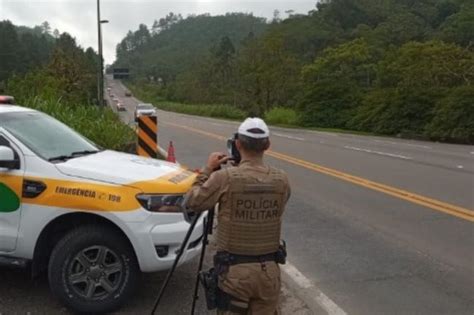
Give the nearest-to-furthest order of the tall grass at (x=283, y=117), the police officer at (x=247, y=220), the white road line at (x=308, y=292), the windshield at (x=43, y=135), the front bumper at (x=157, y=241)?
the police officer at (x=247, y=220)
the front bumper at (x=157, y=241)
the white road line at (x=308, y=292)
the windshield at (x=43, y=135)
the tall grass at (x=283, y=117)

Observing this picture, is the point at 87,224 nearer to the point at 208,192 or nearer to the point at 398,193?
the point at 208,192

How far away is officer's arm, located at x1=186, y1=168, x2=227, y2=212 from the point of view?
348 cm

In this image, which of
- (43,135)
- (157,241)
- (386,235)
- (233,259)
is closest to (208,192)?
(233,259)

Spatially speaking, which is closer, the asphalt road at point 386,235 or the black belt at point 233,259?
the black belt at point 233,259

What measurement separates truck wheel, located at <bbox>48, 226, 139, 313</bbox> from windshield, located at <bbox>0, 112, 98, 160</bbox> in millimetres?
876

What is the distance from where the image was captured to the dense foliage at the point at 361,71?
36.4 meters

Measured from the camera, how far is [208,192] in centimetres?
349

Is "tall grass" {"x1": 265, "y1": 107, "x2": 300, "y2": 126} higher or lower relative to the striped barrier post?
lower

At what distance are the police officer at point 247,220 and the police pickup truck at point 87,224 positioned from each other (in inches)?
59.9

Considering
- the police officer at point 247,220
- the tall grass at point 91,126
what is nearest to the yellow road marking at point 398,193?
the tall grass at point 91,126

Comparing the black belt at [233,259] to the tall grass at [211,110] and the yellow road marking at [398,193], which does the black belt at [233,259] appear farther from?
the tall grass at [211,110]

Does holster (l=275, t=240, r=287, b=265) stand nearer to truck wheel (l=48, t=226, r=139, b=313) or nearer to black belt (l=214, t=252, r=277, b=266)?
black belt (l=214, t=252, r=277, b=266)

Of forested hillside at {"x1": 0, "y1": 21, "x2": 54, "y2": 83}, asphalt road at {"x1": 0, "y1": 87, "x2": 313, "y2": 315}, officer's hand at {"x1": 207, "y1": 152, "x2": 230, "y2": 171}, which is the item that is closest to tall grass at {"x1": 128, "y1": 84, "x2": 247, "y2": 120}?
forested hillside at {"x1": 0, "y1": 21, "x2": 54, "y2": 83}

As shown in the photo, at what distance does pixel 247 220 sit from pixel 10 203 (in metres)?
2.60
